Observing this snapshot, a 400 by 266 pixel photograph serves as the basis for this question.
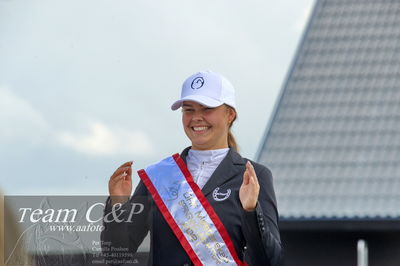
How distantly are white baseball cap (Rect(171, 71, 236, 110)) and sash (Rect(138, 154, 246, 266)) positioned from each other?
0.74 feet

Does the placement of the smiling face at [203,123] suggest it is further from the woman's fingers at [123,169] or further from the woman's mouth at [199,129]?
the woman's fingers at [123,169]

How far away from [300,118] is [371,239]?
3207 mm

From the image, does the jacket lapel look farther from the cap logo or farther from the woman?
the cap logo

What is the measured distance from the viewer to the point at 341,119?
15.2m

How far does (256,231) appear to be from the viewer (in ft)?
8.96

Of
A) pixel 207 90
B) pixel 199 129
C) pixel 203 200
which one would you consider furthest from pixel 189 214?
pixel 207 90

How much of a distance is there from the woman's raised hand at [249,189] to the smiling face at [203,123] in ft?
0.66

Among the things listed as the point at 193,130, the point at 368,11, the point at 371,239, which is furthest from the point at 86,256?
the point at 368,11

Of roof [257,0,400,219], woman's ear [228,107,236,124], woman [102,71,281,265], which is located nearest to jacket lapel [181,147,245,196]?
woman [102,71,281,265]

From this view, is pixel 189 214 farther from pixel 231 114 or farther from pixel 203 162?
pixel 231 114

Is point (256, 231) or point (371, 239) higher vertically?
point (256, 231)

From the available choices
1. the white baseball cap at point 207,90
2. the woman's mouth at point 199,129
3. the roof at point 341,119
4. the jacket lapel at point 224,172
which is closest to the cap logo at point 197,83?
the white baseball cap at point 207,90

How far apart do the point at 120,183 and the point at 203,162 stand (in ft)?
0.99

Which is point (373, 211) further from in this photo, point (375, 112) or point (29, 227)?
point (29, 227)
